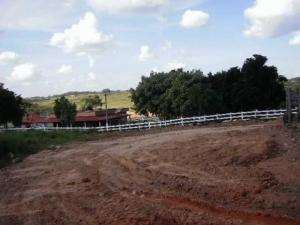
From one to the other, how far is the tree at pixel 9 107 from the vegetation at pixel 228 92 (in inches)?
733

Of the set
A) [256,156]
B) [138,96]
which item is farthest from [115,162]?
[138,96]

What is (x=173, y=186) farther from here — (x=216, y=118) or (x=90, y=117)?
(x=90, y=117)

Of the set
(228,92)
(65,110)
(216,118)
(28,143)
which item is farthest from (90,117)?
(28,143)

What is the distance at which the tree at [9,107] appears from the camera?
67.9 metres

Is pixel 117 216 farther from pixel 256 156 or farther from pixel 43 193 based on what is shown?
pixel 256 156

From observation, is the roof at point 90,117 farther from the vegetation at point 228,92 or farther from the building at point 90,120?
the vegetation at point 228,92

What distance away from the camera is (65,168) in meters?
26.7

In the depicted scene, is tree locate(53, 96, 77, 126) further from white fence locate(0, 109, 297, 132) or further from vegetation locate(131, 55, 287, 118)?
white fence locate(0, 109, 297, 132)

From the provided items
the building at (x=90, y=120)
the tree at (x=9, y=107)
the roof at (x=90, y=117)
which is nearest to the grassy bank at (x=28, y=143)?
the tree at (x=9, y=107)

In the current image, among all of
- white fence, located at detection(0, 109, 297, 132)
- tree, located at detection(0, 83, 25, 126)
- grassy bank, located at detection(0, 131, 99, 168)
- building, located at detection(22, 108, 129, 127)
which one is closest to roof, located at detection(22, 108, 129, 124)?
building, located at detection(22, 108, 129, 127)

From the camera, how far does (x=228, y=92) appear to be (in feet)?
205

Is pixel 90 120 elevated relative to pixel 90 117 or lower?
lower

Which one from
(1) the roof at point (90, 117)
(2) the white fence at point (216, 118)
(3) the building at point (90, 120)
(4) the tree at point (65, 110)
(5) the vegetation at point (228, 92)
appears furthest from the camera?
(1) the roof at point (90, 117)

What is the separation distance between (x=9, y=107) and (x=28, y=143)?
3107 cm
